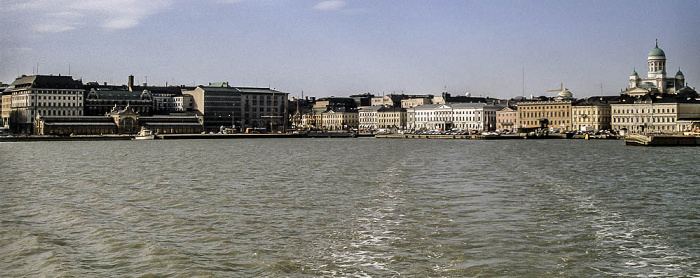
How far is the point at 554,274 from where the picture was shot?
14195 millimetres

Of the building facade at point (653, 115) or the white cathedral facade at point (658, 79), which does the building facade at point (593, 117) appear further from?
the white cathedral facade at point (658, 79)

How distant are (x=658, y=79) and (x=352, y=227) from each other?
158 metres

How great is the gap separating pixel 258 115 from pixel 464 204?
15378 cm

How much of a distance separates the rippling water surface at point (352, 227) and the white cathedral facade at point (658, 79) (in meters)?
136

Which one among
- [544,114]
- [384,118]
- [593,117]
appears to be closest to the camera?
[593,117]

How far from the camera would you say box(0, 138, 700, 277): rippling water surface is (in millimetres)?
14984

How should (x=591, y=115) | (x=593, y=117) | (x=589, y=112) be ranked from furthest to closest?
1. (x=589, y=112)
2. (x=591, y=115)
3. (x=593, y=117)

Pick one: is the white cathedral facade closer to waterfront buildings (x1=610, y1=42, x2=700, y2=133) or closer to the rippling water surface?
waterfront buildings (x1=610, y1=42, x2=700, y2=133)

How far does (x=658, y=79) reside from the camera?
16188 cm

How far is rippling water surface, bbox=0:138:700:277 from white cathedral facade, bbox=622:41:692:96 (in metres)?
136

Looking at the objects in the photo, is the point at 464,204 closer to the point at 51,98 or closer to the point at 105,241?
the point at 105,241

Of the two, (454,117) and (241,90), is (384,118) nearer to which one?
(454,117)

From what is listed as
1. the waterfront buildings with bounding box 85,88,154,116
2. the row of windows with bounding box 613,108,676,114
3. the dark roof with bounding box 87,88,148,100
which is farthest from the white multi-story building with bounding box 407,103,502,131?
the dark roof with bounding box 87,88,148,100

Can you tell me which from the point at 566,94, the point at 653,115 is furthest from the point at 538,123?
the point at 653,115
